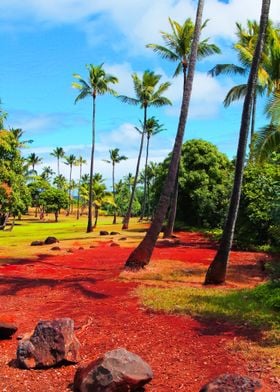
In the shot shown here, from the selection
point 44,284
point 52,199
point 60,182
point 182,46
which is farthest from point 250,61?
point 60,182

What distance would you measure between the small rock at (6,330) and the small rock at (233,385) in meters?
5.06

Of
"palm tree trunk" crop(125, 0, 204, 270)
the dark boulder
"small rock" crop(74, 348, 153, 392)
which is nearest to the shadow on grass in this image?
"palm tree trunk" crop(125, 0, 204, 270)

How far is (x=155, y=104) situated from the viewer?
43.8 meters

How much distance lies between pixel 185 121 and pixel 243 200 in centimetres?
1079

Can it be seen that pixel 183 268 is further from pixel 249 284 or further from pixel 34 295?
pixel 34 295

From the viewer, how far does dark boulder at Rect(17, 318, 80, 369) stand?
830 centimetres

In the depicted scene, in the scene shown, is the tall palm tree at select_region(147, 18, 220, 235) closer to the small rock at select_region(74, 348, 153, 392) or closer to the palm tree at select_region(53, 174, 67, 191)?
the small rock at select_region(74, 348, 153, 392)

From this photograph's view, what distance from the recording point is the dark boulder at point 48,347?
830 cm

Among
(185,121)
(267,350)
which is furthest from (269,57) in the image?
(267,350)

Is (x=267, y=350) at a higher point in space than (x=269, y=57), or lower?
lower

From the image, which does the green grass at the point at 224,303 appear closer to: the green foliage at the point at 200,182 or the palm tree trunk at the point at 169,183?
the palm tree trunk at the point at 169,183

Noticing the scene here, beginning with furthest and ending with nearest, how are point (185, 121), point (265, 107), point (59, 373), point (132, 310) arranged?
point (185, 121), point (265, 107), point (132, 310), point (59, 373)

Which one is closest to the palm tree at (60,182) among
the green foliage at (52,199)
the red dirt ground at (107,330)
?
the green foliage at (52,199)

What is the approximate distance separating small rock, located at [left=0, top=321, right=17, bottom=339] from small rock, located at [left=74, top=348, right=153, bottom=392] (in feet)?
10.0
